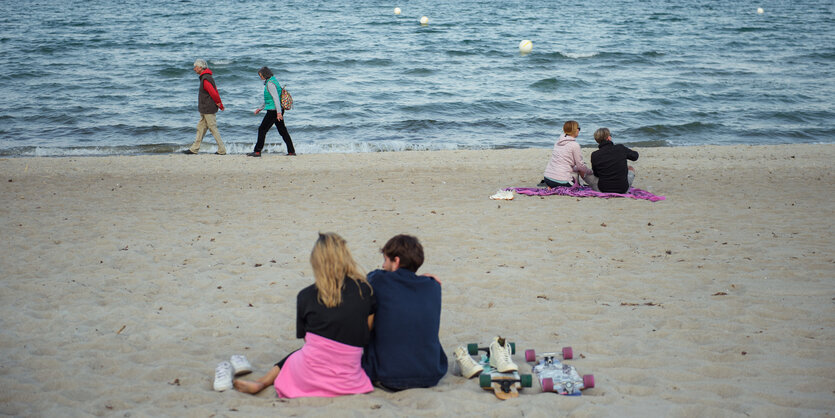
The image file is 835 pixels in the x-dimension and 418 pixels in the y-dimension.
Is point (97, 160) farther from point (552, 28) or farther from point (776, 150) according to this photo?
point (552, 28)

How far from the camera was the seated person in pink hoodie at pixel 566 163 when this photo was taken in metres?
9.12

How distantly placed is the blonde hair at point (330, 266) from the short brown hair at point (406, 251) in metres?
0.29

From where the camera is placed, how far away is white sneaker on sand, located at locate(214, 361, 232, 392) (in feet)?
12.9

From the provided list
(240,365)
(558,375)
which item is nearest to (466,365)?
(558,375)

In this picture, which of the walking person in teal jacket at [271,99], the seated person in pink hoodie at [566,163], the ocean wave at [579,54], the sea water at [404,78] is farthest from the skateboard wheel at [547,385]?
the ocean wave at [579,54]

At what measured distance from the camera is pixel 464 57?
89.1 feet

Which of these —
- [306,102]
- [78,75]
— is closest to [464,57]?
[306,102]

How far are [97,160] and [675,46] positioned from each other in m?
26.6

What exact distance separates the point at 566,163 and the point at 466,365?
5.76m

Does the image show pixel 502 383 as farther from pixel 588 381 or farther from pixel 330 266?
pixel 330 266

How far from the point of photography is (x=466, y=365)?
4.13 meters

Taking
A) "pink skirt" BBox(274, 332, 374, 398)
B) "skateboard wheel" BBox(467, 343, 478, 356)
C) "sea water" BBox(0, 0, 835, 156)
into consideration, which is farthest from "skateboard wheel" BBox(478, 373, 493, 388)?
"sea water" BBox(0, 0, 835, 156)

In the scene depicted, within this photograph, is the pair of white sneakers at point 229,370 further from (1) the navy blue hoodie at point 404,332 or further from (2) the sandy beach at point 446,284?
(1) the navy blue hoodie at point 404,332

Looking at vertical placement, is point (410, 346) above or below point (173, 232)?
above
